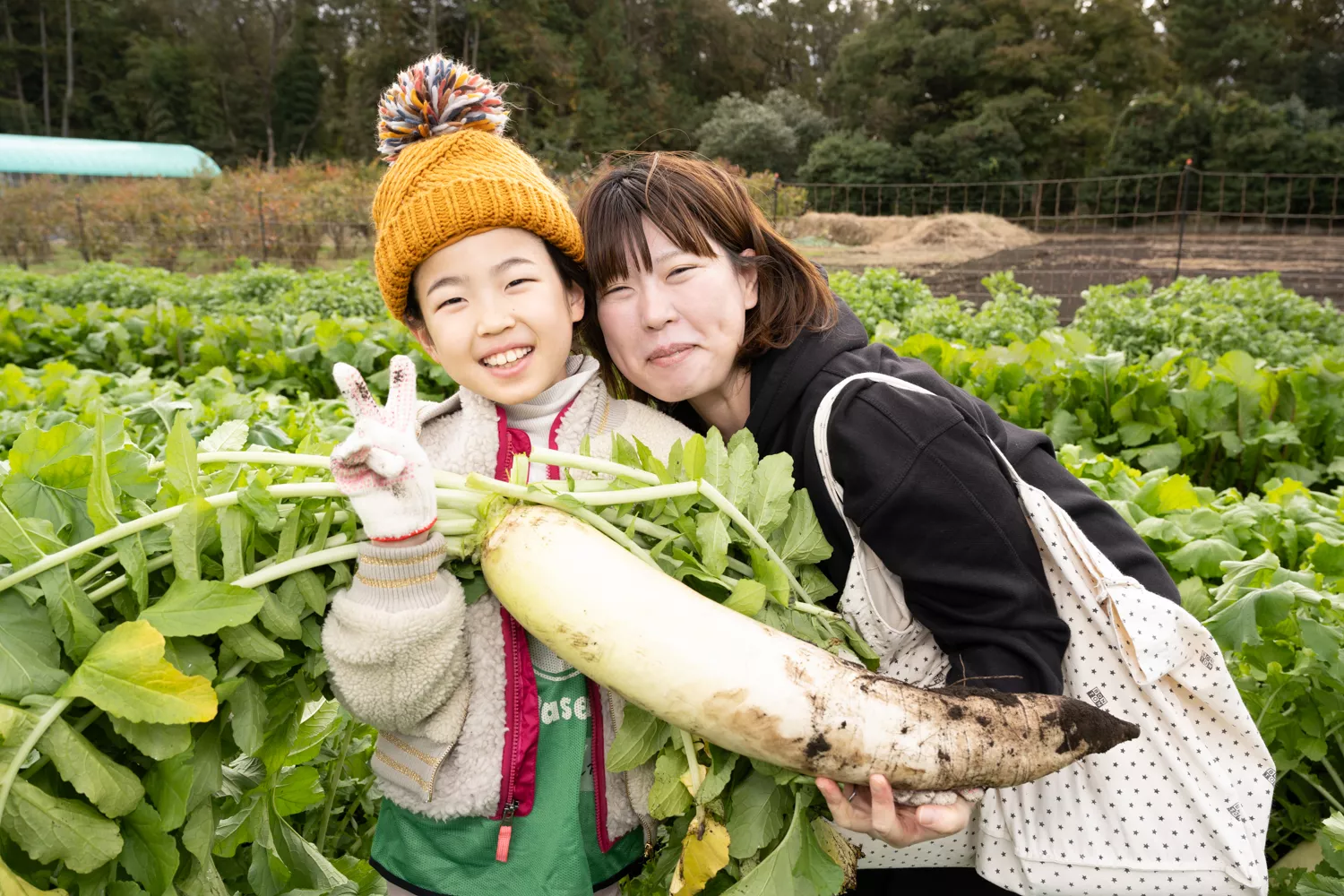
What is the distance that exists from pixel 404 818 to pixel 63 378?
3111 mm

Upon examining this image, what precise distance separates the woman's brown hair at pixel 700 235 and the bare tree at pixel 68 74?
5886 cm

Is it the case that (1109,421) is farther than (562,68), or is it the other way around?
(562,68)

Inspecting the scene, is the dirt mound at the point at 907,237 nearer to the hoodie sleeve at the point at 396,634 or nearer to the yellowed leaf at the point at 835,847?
the yellowed leaf at the point at 835,847

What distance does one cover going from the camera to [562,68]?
42719 mm

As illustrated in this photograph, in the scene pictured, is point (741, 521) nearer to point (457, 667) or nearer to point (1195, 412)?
point (457, 667)

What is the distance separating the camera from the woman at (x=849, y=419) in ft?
5.15

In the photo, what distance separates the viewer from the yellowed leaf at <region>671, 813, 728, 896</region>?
58.3 inches

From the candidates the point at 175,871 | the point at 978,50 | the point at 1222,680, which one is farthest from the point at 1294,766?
the point at 978,50

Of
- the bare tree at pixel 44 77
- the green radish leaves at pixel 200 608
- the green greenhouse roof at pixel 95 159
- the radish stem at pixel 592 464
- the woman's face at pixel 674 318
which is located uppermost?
the bare tree at pixel 44 77

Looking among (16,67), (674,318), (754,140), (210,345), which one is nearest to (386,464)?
(674,318)

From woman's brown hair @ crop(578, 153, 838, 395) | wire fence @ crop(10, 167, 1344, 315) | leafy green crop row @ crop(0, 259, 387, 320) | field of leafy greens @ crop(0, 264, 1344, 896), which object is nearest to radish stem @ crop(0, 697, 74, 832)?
field of leafy greens @ crop(0, 264, 1344, 896)

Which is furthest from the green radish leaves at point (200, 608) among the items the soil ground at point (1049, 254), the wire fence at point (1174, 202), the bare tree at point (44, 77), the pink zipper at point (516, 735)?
the bare tree at point (44, 77)

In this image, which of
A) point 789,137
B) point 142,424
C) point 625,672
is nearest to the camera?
point 625,672

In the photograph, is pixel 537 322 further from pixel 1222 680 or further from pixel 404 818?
pixel 1222 680
